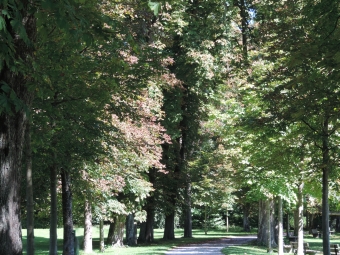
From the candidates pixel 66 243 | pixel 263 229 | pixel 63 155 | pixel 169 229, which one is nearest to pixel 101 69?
pixel 63 155

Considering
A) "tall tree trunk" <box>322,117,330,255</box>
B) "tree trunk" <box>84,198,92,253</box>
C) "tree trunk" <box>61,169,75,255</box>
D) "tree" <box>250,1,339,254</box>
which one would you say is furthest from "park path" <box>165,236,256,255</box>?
"tree" <box>250,1,339,254</box>

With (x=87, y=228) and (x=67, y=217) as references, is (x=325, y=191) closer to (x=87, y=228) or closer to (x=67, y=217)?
(x=67, y=217)

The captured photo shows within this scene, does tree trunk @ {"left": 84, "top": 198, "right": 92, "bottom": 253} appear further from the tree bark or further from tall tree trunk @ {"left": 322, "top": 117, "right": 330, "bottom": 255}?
tall tree trunk @ {"left": 322, "top": 117, "right": 330, "bottom": 255}

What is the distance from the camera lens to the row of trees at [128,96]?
6.41m

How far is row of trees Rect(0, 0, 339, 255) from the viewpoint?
641cm

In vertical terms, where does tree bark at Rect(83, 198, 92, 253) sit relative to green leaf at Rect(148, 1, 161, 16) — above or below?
below

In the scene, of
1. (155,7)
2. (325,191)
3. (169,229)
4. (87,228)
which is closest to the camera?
(155,7)

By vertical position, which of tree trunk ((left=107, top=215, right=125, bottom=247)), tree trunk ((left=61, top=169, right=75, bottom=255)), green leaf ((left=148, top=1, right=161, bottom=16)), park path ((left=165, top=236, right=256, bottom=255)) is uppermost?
green leaf ((left=148, top=1, right=161, bottom=16))

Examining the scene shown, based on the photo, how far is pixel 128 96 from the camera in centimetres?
1036

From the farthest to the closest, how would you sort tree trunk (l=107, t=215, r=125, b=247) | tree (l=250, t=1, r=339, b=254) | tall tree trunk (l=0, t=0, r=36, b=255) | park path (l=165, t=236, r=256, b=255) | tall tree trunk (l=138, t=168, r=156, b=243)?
tall tree trunk (l=138, t=168, r=156, b=243) < tree trunk (l=107, t=215, r=125, b=247) < park path (l=165, t=236, r=256, b=255) < tree (l=250, t=1, r=339, b=254) < tall tree trunk (l=0, t=0, r=36, b=255)

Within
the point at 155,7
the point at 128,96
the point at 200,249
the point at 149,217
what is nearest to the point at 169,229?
the point at 149,217

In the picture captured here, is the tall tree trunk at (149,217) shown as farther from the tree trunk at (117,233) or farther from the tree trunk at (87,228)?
the tree trunk at (87,228)

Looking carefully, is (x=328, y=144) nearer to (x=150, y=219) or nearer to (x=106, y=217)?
(x=106, y=217)

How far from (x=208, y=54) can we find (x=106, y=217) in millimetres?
9203
